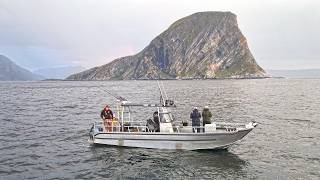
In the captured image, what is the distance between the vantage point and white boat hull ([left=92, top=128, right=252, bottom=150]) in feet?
97.1

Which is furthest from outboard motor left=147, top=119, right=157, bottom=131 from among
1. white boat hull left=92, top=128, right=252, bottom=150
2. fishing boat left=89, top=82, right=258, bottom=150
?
white boat hull left=92, top=128, right=252, bottom=150

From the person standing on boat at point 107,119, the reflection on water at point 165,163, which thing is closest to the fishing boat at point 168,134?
the person standing on boat at point 107,119

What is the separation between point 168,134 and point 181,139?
102 centimetres

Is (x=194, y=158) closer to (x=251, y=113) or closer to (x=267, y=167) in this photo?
(x=267, y=167)

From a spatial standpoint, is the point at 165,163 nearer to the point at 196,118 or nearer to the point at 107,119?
the point at 196,118

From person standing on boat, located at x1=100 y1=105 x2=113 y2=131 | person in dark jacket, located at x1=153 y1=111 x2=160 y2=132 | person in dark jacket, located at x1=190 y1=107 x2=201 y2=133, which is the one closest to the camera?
person in dark jacket, located at x1=190 y1=107 x2=201 y2=133

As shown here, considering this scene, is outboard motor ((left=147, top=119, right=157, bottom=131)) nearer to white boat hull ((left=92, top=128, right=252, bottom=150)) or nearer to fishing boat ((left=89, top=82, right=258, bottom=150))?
fishing boat ((left=89, top=82, right=258, bottom=150))

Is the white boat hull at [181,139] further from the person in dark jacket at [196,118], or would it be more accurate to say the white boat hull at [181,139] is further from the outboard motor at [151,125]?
the person in dark jacket at [196,118]

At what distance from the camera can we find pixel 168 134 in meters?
30.1

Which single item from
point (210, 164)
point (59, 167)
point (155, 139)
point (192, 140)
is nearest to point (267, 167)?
point (210, 164)

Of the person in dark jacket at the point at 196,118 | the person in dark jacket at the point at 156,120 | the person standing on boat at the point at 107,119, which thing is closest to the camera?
the person in dark jacket at the point at 196,118

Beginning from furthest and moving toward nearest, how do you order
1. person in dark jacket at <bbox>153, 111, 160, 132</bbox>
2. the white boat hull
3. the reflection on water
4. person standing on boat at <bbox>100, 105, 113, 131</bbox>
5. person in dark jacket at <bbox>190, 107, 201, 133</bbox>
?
person standing on boat at <bbox>100, 105, 113, 131</bbox>, person in dark jacket at <bbox>153, 111, 160, 132</bbox>, person in dark jacket at <bbox>190, 107, 201, 133</bbox>, the white boat hull, the reflection on water

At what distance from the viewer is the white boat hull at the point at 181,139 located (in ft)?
97.1

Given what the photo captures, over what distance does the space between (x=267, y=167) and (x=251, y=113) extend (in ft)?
104
